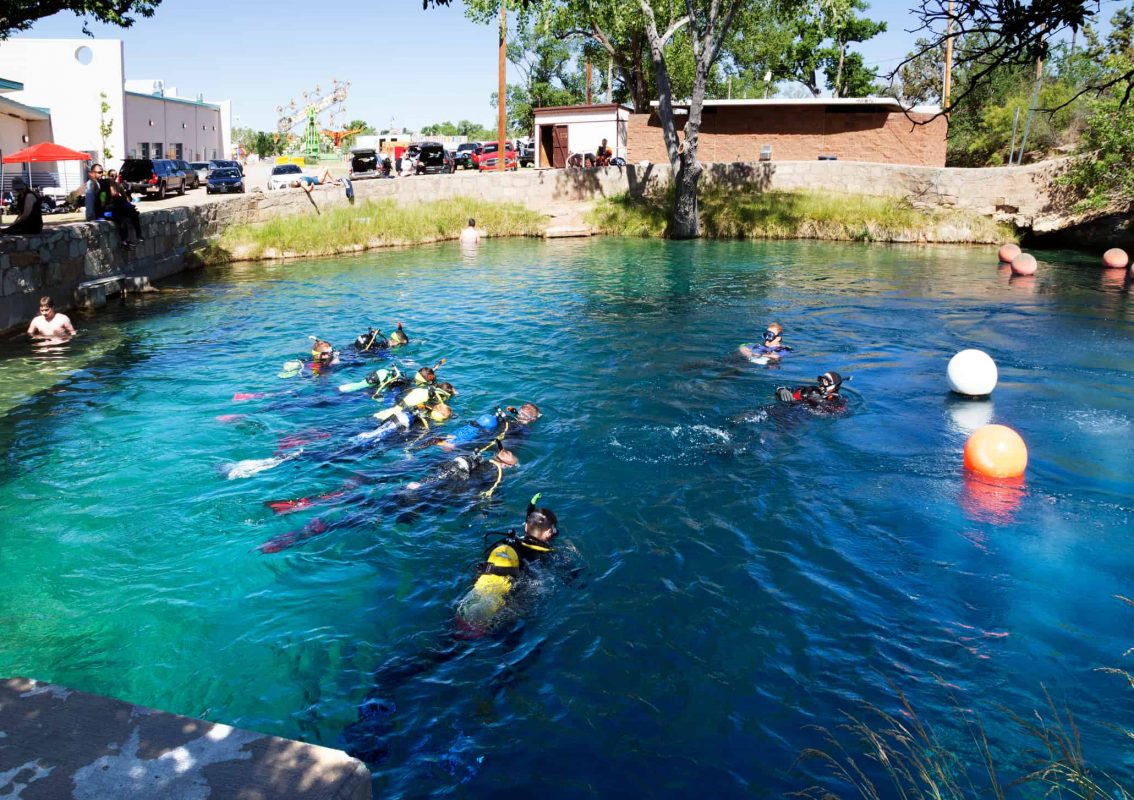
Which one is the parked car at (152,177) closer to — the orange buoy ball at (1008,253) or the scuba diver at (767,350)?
the scuba diver at (767,350)

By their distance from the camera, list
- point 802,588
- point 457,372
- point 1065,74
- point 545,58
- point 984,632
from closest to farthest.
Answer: point 984,632 → point 802,588 → point 457,372 → point 1065,74 → point 545,58

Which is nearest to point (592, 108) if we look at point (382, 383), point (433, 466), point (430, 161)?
point (430, 161)

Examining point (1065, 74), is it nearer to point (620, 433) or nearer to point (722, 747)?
point (620, 433)

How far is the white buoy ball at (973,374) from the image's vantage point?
13023 millimetres

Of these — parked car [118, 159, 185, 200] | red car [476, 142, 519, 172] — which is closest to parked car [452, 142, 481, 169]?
red car [476, 142, 519, 172]

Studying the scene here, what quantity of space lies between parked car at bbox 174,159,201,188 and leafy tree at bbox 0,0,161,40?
79.7 ft

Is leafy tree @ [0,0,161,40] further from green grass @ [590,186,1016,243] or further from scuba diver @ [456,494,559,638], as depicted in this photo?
green grass @ [590,186,1016,243]

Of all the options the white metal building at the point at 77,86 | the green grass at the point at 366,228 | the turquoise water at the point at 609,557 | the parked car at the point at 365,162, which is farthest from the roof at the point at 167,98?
the turquoise water at the point at 609,557

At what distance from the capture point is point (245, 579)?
26.3ft

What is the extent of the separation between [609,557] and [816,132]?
3469 cm

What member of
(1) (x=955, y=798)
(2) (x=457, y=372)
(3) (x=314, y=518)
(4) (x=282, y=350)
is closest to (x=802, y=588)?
(1) (x=955, y=798)

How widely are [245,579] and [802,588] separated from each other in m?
5.18

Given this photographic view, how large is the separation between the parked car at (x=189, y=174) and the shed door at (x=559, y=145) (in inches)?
684

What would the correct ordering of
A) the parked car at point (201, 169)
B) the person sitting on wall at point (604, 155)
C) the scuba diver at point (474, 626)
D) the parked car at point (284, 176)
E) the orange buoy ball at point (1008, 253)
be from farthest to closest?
the parked car at point (201, 169), the parked car at point (284, 176), the person sitting on wall at point (604, 155), the orange buoy ball at point (1008, 253), the scuba diver at point (474, 626)
